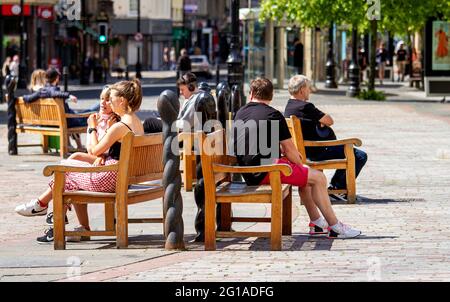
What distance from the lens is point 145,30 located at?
120 metres

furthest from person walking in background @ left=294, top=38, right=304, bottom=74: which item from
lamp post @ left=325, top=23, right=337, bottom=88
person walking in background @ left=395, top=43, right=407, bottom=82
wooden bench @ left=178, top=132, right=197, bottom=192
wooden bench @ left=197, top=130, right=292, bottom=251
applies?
wooden bench @ left=197, top=130, right=292, bottom=251

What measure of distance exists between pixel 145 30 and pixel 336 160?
4130 inches

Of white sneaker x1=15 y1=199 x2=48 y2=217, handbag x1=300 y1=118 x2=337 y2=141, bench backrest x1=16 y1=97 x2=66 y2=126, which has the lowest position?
white sneaker x1=15 y1=199 x2=48 y2=217

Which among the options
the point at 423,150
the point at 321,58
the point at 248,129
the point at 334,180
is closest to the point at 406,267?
the point at 248,129

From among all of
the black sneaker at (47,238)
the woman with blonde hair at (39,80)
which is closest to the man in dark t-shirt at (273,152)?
the black sneaker at (47,238)

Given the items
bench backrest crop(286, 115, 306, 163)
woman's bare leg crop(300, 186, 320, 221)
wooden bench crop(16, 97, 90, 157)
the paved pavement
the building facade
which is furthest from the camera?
the building facade

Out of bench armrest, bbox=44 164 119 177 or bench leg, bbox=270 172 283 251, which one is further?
bench armrest, bbox=44 164 119 177

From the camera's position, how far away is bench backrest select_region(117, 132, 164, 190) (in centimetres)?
1164

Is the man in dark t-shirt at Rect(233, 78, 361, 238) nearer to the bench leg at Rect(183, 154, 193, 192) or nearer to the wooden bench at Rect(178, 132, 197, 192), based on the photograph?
the wooden bench at Rect(178, 132, 197, 192)

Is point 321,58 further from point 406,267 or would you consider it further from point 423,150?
point 406,267

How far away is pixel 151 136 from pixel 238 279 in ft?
9.19

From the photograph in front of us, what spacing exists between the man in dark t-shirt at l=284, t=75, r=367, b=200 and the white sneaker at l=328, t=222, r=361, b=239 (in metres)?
2.75

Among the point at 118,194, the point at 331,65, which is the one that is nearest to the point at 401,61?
the point at 331,65

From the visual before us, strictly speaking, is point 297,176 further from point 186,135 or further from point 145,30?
point 145,30
